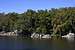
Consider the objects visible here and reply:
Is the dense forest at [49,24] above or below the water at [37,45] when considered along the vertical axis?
above

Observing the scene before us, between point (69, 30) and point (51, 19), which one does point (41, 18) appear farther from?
point (69, 30)

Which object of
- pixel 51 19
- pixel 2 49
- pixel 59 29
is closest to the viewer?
pixel 2 49

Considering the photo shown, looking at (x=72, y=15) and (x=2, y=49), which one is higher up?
(x=72, y=15)

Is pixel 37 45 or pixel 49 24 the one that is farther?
pixel 49 24

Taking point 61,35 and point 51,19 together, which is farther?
point 51,19

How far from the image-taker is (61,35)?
114m

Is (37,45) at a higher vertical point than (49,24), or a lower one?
lower

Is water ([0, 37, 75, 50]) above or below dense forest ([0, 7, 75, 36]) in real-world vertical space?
below

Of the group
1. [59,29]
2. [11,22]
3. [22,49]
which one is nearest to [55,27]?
[59,29]

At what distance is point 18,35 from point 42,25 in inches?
531

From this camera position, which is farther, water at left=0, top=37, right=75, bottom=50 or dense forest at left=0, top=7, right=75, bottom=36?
dense forest at left=0, top=7, right=75, bottom=36

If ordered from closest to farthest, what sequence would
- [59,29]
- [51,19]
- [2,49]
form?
[2,49], [59,29], [51,19]

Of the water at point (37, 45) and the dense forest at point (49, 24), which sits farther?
the dense forest at point (49, 24)

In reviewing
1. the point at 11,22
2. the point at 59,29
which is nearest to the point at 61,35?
the point at 59,29
